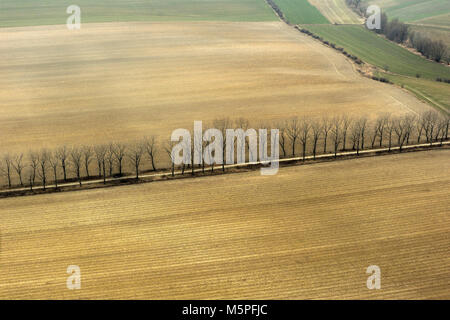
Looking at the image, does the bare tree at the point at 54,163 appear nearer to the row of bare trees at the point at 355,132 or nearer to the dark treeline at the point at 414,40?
the row of bare trees at the point at 355,132

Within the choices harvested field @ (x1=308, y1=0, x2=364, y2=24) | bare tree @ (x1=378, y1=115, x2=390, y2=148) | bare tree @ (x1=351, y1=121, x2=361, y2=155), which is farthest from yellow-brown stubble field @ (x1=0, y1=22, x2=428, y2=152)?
harvested field @ (x1=308, y1=0, x2=364, y2=24)

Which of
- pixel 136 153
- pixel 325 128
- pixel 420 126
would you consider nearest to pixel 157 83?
pixel 136 153

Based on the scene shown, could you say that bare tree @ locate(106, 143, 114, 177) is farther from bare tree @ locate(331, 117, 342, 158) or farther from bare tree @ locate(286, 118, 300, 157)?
bare tree @ locate(331, 117, 342, 158)

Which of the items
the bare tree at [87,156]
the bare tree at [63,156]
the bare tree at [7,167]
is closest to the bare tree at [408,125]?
the bare tree at [87,156]

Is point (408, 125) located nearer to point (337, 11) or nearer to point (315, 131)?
point (315, 131)

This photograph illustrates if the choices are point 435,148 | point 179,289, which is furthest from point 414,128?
point 179,289
